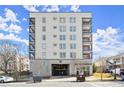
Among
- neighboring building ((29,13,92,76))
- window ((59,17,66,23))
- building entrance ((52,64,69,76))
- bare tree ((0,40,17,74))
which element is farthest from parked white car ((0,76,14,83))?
window ((59,17,66,23))

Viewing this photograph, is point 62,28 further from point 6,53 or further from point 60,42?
point 6,53

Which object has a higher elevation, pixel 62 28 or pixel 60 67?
pixel 62 28

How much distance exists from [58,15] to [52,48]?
1685 mm

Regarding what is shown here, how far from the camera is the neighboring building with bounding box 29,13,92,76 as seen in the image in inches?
728

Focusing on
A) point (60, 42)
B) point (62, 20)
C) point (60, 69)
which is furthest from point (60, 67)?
point (62, 20)

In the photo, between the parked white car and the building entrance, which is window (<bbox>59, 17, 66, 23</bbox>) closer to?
the building entrance

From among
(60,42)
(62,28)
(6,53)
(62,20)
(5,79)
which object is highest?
(62,20)

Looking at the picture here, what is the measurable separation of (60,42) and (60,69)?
1792 mm

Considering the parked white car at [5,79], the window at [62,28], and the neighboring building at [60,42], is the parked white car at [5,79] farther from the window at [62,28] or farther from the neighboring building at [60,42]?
the window at [62,28]

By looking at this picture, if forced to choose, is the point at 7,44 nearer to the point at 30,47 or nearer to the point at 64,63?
the point at 30,47

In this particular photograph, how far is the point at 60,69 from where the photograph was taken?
19859 mm

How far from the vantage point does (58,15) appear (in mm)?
18688

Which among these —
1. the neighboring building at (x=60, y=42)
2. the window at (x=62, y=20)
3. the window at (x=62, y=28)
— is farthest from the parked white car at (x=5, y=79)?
the window at (x=62, y=20)
